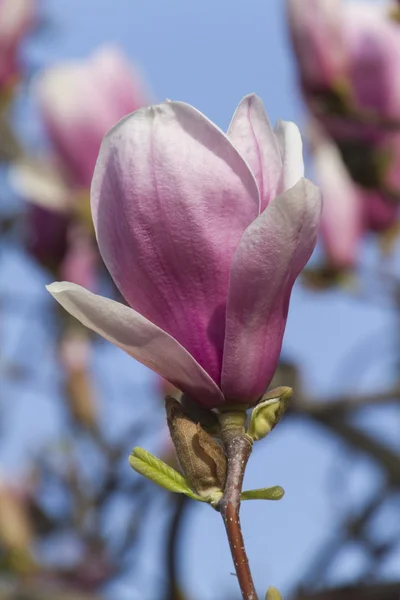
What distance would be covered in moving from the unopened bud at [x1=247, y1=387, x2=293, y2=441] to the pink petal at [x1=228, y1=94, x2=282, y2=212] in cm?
13

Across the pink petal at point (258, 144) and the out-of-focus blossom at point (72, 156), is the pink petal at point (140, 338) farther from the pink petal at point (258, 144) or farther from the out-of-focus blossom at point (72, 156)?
the out-of-focus blossom at point (72, 156)

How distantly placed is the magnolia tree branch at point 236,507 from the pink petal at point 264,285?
0.04 m

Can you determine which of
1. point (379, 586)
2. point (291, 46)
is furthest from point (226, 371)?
point (291, 46)

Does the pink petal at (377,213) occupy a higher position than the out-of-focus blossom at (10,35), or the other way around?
the out-of-focus blossom at (10,35)

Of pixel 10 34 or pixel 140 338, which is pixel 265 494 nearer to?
pixel 140 338

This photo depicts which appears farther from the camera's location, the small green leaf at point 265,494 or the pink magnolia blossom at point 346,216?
the pink magnolia blossom at point 346,216

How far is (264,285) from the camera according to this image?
1.97ft

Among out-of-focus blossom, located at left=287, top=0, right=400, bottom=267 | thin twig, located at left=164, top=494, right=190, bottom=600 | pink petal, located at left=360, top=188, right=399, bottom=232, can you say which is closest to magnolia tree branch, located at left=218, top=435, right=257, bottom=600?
thin twig, located at left=164, top=494, right=190, bottom=600

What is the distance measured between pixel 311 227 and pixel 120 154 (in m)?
0.13

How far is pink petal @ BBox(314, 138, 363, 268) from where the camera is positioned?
199 centimetres

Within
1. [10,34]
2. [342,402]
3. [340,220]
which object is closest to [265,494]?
[342,402]

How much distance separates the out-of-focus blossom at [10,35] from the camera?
2.05 meters

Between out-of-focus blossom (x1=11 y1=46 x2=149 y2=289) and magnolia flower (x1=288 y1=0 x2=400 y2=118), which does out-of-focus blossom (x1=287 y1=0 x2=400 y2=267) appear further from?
out-of-focus blossom (x1=11 y1=46 x2=149 y2=289)

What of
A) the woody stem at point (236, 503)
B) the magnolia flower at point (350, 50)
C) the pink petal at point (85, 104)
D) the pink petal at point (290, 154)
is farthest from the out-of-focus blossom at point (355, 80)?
the woody stem at point (236, 503)
